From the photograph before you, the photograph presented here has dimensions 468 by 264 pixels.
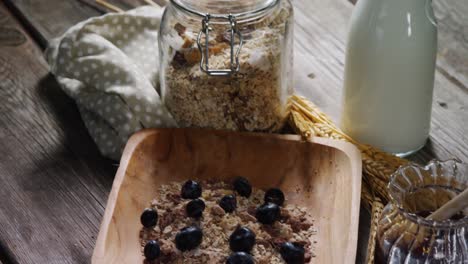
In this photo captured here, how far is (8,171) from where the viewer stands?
3.75ft

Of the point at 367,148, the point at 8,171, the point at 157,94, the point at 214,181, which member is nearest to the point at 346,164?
the point at 367,148

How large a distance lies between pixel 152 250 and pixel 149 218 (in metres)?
0.06

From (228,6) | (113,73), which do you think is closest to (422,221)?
(228,6)

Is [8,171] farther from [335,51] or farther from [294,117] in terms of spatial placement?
[335,51]

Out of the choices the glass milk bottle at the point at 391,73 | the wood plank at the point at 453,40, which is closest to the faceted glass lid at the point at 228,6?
the glass milk bottle at the point at 391,73

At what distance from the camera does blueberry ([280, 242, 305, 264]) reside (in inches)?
36.9

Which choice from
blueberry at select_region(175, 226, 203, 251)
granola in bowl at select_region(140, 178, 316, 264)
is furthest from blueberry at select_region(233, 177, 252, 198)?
blueberry at select_region(175, 226, 203, 251)

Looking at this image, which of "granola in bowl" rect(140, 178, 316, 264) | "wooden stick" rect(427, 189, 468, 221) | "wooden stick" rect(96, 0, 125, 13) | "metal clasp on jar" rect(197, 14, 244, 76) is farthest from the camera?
"wooden stick" rect(96, 0, 125, 13)

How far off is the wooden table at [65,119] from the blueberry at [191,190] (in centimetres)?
12

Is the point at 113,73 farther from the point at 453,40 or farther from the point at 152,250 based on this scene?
the point at 453,40

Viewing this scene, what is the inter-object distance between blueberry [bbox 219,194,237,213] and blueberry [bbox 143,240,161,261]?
0.35ft

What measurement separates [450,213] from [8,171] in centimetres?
61

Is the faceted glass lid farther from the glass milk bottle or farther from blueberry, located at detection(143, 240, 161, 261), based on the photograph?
blueberry, located at detection(143, 240, 161, 261)

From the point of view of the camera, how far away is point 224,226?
0.99m
